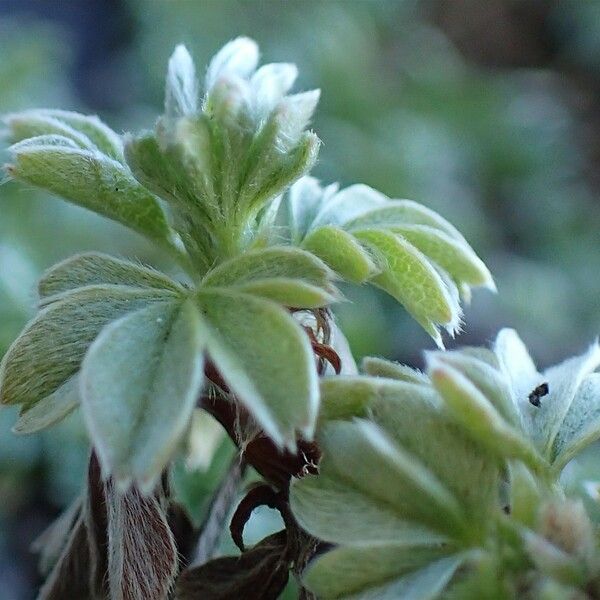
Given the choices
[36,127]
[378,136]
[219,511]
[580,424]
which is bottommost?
[378,136]

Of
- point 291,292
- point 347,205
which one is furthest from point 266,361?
point 347,205

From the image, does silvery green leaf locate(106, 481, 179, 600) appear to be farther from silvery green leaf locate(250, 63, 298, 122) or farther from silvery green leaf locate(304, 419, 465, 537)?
silvery green leaf locate(250, 63, 298, 122)

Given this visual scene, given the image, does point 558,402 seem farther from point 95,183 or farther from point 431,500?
point 95,183

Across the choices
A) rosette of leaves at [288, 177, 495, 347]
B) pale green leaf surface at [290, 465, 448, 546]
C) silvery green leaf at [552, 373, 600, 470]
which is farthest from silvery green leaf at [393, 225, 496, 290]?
pale green leaf surface at [290, 465, 448, 546]

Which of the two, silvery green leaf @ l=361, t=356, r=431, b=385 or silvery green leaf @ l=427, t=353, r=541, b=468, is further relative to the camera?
silvery green leaf @ l=361, t=356, r=431, b=385

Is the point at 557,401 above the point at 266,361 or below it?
below

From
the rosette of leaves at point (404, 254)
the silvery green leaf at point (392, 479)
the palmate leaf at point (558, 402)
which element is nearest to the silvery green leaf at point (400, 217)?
the rosette of leaves at point (404, 254)
